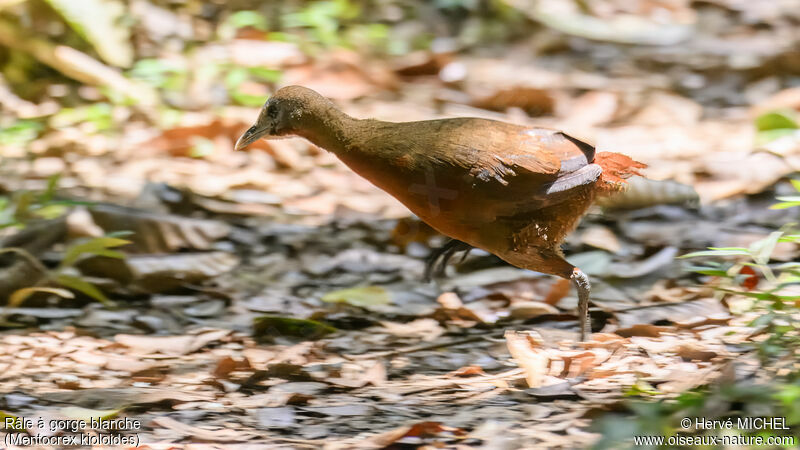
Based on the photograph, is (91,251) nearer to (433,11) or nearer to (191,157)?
(191,157)

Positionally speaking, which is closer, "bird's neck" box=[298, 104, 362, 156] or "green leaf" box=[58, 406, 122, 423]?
"green leaf" box=[58, 406, 122, 423]

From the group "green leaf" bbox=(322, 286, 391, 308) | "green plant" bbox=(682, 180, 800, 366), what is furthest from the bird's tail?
"green leaf" bbox=(322, 286, 391, 308)

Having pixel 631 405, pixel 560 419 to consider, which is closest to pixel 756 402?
pixel 631 405

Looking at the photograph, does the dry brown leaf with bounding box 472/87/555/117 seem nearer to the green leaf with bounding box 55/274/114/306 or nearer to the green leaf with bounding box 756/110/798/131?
the green leaf with bounding box 756/110/798/131

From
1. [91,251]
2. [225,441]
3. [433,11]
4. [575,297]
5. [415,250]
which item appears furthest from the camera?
[433,11]

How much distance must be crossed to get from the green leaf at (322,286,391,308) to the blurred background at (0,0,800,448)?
0.7 inches

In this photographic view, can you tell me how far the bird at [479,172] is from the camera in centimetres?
305

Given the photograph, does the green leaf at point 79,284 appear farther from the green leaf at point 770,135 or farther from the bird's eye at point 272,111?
the green leaf at point 770,135

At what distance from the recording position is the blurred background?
2777 mm

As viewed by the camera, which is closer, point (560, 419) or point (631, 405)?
point (631, 405)

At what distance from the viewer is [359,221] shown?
184 inches

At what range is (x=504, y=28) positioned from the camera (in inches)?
303

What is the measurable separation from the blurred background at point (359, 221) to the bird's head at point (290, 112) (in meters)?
0.74

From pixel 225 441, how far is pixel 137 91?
154 inches
